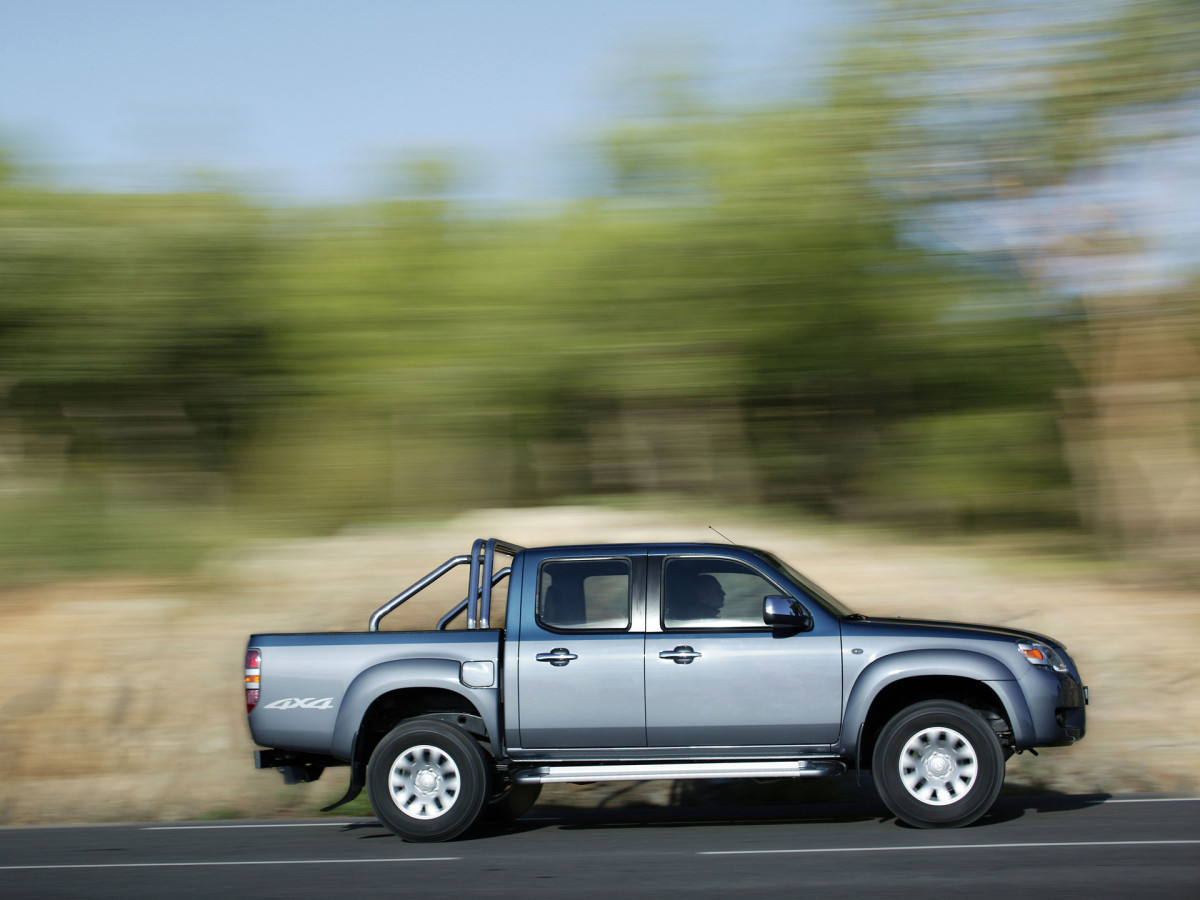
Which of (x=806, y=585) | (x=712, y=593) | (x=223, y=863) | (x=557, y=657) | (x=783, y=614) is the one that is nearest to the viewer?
(x=223, y=863)

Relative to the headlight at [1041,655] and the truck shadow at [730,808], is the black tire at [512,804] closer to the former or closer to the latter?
the truck shadow at [730,808]

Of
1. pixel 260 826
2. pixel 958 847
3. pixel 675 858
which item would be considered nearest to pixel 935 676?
pixel 958 847

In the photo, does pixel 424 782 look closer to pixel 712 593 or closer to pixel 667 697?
pixel 667 697

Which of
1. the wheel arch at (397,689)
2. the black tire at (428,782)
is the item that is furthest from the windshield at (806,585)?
the black tire at (428,782)

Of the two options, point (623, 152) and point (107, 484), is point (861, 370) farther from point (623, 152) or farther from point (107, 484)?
point (107, 484)

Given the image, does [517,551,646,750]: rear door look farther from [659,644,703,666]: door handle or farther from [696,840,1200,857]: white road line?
[696,840,1200,857]: white road line

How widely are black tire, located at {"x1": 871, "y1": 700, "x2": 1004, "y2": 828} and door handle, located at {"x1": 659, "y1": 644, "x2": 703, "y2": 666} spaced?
1.28 metres

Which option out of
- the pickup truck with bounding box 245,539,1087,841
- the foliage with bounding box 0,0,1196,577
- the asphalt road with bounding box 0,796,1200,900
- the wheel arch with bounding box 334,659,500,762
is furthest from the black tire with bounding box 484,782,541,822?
the foliage with bounding box 0,0,1196,577

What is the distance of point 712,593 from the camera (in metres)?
8.36

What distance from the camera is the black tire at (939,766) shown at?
7832 mm

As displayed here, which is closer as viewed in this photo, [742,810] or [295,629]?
[742,810]

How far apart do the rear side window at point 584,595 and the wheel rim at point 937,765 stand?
1955mm

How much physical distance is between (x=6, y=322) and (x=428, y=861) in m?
9.63

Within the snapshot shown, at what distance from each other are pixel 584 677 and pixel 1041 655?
2.90m
